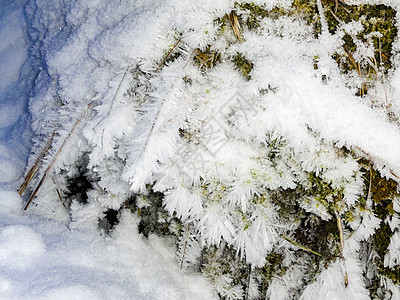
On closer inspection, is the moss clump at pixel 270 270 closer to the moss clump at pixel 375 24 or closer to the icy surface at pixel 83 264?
the icy surface at pixel 83 264

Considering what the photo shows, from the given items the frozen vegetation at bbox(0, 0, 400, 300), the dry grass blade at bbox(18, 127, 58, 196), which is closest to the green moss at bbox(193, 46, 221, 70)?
the frozen vegetation at bbox(0, 0, 400, 300)

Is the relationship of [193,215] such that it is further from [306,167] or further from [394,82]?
[394,82]

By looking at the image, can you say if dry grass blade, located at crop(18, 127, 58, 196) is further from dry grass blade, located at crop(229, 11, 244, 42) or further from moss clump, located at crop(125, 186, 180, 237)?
dry grass blade, located at crop(229, 11, 244, 42)

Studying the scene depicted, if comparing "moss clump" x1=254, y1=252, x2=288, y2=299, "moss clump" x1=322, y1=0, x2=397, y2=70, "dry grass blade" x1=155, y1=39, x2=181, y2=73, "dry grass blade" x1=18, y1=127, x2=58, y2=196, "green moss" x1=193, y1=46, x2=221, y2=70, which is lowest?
"moss clump" x1=254, y1=252, x2=288, y2=299

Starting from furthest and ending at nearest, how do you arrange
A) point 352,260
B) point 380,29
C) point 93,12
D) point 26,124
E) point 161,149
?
point 26,124 → point 93,12 → point 352,260 → point 380,29 → point 161,149

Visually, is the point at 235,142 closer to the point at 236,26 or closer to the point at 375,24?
the point at 236,26

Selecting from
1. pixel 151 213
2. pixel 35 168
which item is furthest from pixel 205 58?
pixel 35 168

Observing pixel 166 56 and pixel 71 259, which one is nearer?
pixel 166 56

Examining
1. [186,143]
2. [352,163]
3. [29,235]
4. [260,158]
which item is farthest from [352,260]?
[29,235]
